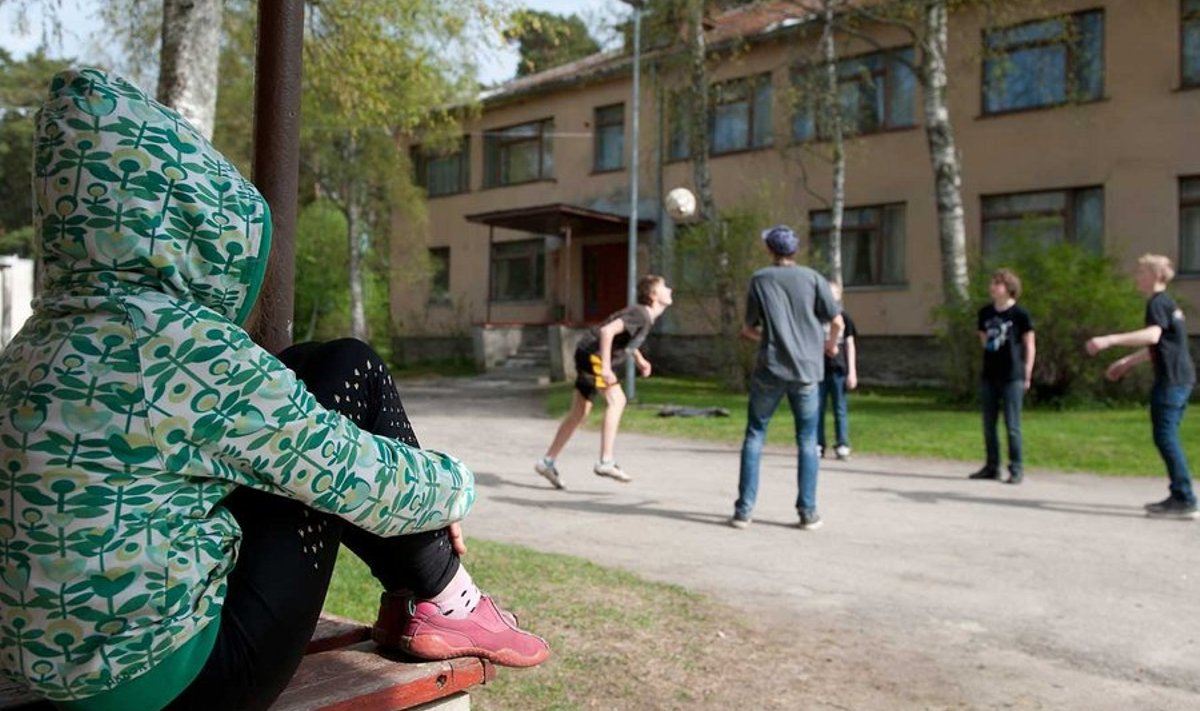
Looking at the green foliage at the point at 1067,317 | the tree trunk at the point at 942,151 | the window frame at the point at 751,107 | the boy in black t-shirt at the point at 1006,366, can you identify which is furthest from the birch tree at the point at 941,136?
the boy in black t-shirt at the point at 1006,366

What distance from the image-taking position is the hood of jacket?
176cm

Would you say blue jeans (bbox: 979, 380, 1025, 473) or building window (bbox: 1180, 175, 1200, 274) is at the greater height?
building window (bbox: 1180, 175, 1200, 274)

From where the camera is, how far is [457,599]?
2.55m

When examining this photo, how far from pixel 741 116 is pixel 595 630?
23281 millimetres

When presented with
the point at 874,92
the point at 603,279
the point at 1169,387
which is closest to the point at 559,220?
the point at 603,279

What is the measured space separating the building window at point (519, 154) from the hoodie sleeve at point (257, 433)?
2976cm

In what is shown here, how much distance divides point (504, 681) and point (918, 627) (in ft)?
6.75

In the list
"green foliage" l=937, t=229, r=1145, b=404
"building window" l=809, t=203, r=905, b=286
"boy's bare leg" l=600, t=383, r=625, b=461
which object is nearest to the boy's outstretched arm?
"boy's bare leg" l=600, t=383, r=625, b=461

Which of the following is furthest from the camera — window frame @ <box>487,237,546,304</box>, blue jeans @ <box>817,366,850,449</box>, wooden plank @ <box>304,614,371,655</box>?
window frame @ <box>487,237,546,304</box>

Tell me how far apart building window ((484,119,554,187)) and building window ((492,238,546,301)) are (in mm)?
1992

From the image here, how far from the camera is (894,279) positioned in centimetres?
2366

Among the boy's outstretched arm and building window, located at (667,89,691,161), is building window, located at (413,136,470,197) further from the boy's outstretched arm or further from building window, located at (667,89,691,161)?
the boy's outstretched arm

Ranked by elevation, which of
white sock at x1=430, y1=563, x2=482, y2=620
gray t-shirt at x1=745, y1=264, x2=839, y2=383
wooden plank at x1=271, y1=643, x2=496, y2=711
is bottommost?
wooden plank at x1=271, y1=643, x2=496, y2=711

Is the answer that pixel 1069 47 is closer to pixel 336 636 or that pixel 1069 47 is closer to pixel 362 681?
pixel 336 636
